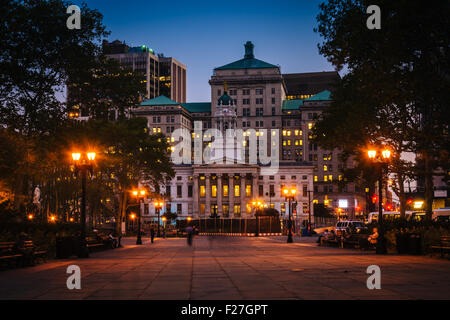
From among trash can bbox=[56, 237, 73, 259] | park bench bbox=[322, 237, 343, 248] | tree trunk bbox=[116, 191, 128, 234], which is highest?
tree trunk bbox=[116, 191, 128, 234]

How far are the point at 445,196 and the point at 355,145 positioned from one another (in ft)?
119

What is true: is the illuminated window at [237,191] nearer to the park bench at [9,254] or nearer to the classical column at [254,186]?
the classical column at [254,186]

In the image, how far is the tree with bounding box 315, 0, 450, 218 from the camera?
30.2 metres

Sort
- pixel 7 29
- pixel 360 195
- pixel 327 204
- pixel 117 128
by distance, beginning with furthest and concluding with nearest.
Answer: pixel 360 195 < pixel 327 204 < pixel 117 128 < pixel 7 29

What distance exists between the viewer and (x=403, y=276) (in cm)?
1623

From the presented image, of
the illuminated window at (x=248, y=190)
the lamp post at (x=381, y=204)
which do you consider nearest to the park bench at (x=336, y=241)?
the lamp post at (x=381, y=204)

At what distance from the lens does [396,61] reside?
31.0 metres

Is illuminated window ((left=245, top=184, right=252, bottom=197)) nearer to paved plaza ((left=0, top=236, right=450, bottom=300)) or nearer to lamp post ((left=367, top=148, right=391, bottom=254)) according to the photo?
lamp post ((left=367, top=148, right=391, bottom=254))

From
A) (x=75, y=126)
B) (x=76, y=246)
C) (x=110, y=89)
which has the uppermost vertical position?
(x=110, y=89)

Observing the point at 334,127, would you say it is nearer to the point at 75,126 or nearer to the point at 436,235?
the point at 436,235

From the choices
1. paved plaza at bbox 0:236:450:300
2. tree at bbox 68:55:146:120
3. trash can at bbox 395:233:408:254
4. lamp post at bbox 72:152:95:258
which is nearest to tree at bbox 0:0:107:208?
tree at bbox 68:55:146:120

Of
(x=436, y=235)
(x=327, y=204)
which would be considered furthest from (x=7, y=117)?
(x=327, y=204)

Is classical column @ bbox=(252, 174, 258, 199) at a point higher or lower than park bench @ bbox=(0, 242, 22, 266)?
higher

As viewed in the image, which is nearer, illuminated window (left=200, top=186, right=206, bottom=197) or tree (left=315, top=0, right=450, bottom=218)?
tree (left=315, top=0, right=450, bottom=218)
